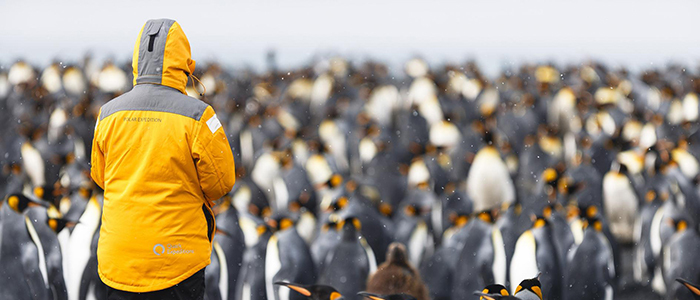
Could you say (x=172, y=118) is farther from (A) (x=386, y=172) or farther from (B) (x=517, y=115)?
(B) (x=517, y=115)

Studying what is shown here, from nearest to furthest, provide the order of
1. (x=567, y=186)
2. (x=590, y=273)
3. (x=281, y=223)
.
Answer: (x=590, y=273)
(x=281, y=223)
(x=567, y=186)

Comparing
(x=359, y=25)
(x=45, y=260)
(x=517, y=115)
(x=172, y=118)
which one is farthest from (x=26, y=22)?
(x=172, y=118)

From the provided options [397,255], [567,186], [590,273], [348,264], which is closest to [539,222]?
[590,273]

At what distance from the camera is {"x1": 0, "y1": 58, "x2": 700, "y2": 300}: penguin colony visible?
3.42 meters

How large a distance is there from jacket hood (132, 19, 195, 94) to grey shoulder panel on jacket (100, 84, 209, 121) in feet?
0.08

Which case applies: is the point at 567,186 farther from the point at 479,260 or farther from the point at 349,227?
the point at 349,227

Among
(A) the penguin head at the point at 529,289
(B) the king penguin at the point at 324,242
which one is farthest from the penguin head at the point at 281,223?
(A) the penguin head at the point at 529,289

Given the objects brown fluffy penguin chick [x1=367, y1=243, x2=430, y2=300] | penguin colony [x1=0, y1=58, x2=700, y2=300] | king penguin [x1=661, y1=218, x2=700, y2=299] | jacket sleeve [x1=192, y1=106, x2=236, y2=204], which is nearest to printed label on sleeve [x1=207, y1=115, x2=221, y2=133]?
jacket sleeve [x1=192, y1=106, x2=236, y2=204]

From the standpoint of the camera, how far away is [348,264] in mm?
3463

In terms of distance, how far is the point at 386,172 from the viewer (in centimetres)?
555

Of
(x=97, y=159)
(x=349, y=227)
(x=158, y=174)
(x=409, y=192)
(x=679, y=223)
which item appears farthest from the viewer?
(x=409, y=192)

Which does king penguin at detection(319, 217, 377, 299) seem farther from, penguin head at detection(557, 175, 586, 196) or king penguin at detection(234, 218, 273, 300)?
penguin head at detection(557, 175, 586, 196)

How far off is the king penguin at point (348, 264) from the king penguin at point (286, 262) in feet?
0.33

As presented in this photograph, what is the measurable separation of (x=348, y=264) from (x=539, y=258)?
0.95m
